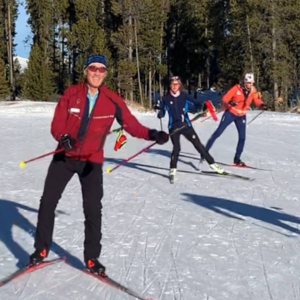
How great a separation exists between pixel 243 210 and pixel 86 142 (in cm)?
348

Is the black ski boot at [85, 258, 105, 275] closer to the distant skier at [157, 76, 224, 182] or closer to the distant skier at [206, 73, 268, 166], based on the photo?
the distant skier at [157, 76, 224, 182]

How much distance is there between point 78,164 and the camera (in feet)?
14.6

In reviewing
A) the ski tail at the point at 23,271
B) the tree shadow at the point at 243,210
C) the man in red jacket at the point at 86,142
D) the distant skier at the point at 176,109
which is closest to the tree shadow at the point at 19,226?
the ski tail at the point at 23,271

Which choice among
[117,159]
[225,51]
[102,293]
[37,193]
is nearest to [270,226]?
[102,293]

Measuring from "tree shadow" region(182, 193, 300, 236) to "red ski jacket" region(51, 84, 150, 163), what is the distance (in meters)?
2.87

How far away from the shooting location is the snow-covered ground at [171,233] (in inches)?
179

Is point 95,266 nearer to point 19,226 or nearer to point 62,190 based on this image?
point 62,190

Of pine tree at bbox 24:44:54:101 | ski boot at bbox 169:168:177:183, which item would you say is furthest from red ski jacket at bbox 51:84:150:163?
pine tree at bbox 24:44:54:101

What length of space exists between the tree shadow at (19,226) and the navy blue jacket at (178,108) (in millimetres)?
2992

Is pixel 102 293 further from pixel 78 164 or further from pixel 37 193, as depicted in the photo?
pixel 37 193

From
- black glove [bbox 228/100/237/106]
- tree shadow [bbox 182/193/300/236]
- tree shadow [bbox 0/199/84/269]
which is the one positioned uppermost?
black glove [bbox 228/100/237/106]

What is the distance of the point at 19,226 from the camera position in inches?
247

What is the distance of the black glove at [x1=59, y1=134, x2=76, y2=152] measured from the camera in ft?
13.7

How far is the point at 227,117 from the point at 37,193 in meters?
4.11
